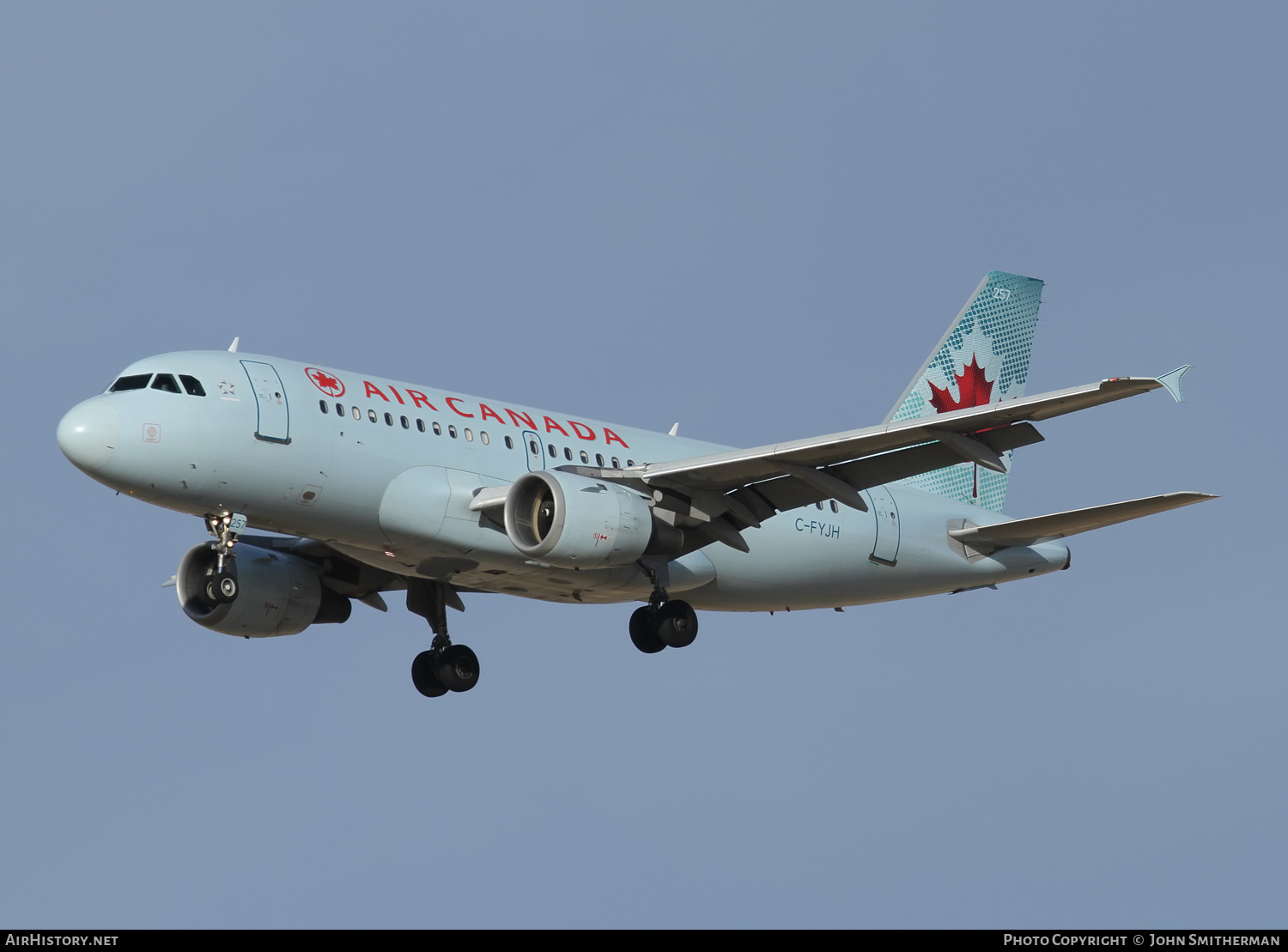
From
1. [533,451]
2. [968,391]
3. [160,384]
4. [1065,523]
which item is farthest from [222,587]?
[968,391]

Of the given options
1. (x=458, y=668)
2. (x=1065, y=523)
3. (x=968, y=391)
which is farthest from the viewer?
(x=968, y=391)

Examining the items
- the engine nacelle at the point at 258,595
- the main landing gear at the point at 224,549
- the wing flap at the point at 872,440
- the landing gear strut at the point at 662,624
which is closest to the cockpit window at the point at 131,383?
the main landing gear at the point at 224,549

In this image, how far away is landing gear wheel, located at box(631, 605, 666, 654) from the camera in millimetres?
37031

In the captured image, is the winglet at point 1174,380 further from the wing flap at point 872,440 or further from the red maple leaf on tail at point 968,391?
the red maple leaf on tail at point 968,391

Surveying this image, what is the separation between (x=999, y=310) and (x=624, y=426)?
13751mm

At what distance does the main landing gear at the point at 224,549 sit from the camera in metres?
33.6

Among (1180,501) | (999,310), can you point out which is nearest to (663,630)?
(1180,501)

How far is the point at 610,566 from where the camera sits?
3559 cm

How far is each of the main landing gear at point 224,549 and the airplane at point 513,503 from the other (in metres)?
0.04

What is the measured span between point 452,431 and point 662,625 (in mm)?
5789

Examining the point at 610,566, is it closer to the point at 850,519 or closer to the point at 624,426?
the point at 624,426

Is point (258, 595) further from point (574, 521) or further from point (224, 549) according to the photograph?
point (574, 521)

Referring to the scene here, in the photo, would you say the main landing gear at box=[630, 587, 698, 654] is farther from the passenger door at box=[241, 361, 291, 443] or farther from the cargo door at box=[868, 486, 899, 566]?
the passenger door at box=[241, 361, 291, 443]

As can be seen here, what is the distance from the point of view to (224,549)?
33875 millimetres
